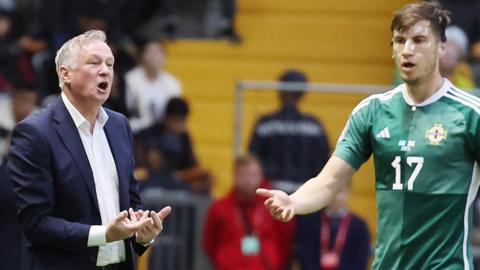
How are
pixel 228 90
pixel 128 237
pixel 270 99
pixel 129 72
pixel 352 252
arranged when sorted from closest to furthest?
1. pixel 128 237
2. pixel 352 252
3. pixel 270 99
4. pixel 129 72
5. pixel 228 90

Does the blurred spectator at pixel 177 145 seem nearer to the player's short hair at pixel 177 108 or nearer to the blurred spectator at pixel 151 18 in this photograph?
the player's short hair at pixel 177 108

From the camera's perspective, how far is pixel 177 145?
14.6 m

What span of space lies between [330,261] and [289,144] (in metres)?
1.23

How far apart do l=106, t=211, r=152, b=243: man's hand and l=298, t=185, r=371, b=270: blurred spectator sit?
5.47 meters

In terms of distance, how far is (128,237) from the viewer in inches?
307

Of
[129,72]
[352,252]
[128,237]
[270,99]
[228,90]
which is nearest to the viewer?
[128,237]

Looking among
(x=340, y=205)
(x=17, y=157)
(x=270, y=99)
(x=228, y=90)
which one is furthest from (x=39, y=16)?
(x=17, y=157)

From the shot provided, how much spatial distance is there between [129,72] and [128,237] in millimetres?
7559

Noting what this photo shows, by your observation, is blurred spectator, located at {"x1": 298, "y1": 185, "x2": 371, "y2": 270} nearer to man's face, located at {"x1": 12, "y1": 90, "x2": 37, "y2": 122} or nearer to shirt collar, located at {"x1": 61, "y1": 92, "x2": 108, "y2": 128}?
man's face, located at {"x1": 12, "y1": 90, "x2": 37, "y2": 122}

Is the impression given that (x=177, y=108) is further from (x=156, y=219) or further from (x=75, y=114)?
(x=156, y=219)

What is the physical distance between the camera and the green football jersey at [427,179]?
8055mm

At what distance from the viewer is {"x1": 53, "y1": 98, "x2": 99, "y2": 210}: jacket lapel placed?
7.89 metres

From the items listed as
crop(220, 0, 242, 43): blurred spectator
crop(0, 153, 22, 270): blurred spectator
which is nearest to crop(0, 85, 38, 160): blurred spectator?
crop(0, 153, 22, 270): blurred spectator

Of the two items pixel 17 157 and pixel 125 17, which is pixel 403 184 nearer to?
pixel 17 157
